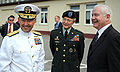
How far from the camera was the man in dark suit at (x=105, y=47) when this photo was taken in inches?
80.8

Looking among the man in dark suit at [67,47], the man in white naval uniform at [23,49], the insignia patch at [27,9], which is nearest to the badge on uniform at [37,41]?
the man in white naval uniform at [23,49]

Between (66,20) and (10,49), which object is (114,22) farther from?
(10,49)

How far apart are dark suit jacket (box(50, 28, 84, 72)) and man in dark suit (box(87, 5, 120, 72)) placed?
3.00ft

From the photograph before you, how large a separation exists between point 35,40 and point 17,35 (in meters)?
0.34

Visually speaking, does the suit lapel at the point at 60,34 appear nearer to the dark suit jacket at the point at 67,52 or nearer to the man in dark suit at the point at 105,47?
the dark suit jacket at the point at 67,52

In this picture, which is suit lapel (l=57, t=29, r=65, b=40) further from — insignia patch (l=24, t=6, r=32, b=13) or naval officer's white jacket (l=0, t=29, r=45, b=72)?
insignia patch (l=24, t=6, r=32, b=13)

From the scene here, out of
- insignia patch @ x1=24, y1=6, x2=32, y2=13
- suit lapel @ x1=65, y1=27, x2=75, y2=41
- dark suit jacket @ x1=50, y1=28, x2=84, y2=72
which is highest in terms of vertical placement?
insignia patch @ x1=24, y1=6, x2=32, y2=13

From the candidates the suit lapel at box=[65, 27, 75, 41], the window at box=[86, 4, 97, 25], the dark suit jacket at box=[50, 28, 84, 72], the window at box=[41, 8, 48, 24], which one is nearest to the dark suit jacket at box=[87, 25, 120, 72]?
the dark suit jacket at box=[50, 28, 84, 72]

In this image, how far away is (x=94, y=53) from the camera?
232cm

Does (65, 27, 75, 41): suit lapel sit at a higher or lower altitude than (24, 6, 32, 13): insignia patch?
lower

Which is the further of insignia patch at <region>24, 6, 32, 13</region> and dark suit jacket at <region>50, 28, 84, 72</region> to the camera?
dark suit jacket at <region>50, 28, 84, 72</region>

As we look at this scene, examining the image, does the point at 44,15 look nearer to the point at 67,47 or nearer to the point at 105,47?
the point at 67,47

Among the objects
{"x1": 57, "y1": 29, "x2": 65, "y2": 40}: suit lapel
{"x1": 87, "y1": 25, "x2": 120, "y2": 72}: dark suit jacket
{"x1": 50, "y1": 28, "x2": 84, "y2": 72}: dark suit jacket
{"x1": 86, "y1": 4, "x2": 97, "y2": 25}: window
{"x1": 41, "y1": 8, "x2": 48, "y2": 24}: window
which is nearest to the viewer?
{"x1": 87, "y1": 25, "x2": 120, "y2": 72}: dark suit jacket

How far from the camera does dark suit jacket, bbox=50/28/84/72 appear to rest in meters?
3.31
